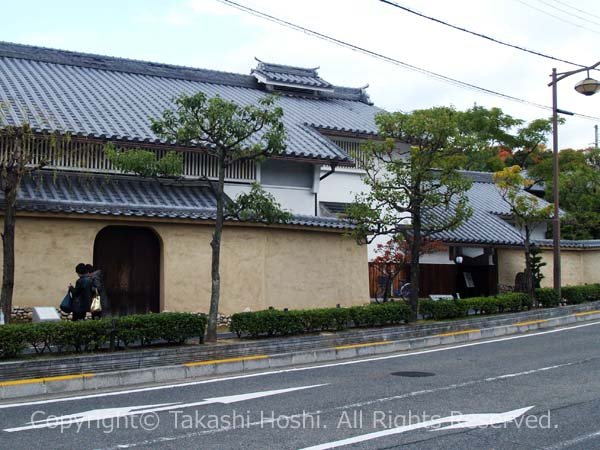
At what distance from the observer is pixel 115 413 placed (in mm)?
8438

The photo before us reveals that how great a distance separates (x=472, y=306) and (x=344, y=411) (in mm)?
11996

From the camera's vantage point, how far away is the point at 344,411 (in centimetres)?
838

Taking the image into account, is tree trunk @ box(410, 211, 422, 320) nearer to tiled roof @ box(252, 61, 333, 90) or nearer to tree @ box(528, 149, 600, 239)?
tiled roof @ box(252, 61, 333, 90)

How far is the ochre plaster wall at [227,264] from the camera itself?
49.3 feet

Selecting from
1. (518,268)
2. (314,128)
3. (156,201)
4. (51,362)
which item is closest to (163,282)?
(156,201)

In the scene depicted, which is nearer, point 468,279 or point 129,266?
point 129,266

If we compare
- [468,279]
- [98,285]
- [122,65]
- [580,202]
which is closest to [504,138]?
[580,202]

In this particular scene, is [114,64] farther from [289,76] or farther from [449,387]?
[449,387]

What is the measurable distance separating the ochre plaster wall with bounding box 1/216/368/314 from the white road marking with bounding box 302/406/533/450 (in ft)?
32.8

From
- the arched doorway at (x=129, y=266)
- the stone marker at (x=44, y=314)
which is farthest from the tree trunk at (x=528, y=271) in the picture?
the stone marker at (x=44, y=314)

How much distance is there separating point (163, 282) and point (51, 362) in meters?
6.20

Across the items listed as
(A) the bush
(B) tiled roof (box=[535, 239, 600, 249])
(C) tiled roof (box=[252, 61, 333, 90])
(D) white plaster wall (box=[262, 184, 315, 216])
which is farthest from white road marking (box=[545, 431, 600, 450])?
(C) tiled roof (box=[252, 61, 333, 90])

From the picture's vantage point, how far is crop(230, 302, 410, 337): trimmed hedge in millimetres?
14438

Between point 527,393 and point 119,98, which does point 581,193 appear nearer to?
point 119,98
